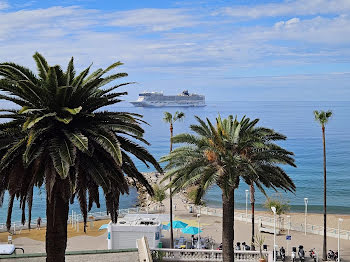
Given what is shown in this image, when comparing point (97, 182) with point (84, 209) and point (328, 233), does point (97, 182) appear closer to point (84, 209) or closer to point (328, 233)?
point (84, 209)

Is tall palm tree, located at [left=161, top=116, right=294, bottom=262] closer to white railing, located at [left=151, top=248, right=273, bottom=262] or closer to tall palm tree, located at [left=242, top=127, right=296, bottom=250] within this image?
tall palm tree, located at [left=242, top=127, right=296, bottom=250]

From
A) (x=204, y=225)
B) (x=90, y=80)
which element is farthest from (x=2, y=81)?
(x=204, y=225)

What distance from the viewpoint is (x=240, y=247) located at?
104 feet

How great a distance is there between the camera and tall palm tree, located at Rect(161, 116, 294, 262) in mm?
18375

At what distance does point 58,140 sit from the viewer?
12484 millimetres

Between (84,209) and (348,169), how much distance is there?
327 feet

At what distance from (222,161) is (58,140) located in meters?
8.04

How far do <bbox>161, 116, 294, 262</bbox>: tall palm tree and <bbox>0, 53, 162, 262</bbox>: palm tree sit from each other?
5221 mm

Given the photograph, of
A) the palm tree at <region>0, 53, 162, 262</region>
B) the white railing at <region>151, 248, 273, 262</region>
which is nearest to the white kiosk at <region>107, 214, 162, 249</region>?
the white railing at <region>151, 248, 273, 262</region>

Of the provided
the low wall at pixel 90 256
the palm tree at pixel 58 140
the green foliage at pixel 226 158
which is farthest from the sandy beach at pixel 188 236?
the palm tree at pixel 58 140

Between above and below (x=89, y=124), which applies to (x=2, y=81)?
above

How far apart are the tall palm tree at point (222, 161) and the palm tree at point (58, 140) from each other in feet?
17.1

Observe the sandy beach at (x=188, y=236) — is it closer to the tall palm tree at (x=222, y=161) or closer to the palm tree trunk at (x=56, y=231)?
the tall palm tree at (x=222, y=161)

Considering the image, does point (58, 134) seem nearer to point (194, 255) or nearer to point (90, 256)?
point (90, 256)
